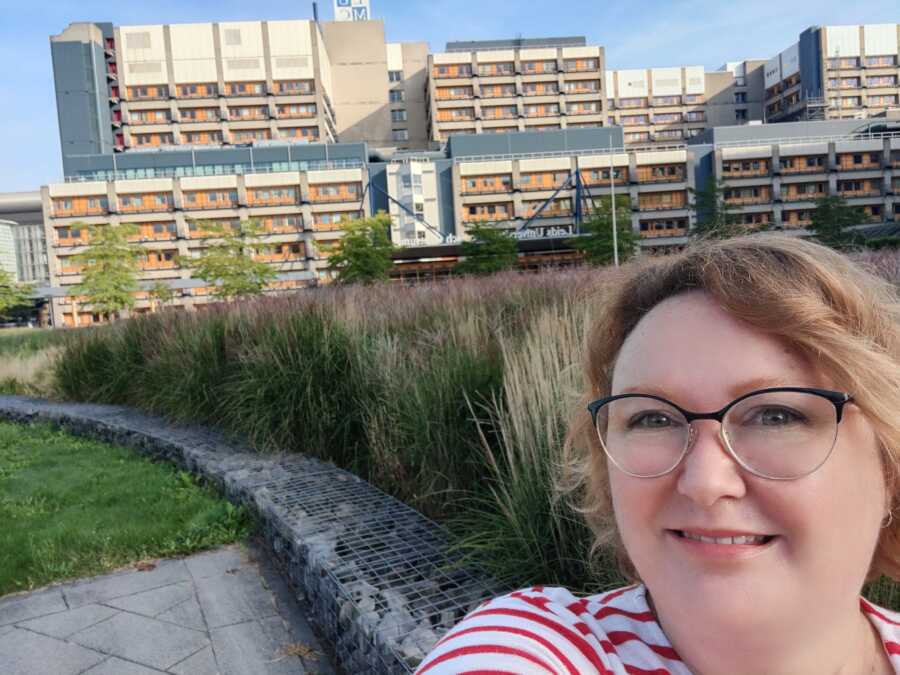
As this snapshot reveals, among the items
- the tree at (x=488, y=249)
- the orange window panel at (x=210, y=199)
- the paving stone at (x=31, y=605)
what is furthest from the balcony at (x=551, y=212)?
the paving stone at (x=31, y=605)

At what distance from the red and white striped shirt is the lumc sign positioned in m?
94.0

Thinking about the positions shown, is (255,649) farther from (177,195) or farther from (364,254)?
(177,195)

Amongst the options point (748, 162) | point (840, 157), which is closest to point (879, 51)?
point (840, 157)

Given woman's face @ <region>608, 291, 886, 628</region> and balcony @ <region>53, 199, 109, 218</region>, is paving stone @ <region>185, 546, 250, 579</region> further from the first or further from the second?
balcony @ <region>53, 199, 109, 218</region>

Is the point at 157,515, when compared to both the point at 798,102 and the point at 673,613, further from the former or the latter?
the point at 798,102

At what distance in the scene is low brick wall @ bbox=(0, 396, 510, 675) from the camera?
183cm

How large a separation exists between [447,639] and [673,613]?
Result: 0.25 meters

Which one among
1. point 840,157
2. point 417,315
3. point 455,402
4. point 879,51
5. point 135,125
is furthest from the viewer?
point 879,51

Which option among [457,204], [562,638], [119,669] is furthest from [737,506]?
[457,204]

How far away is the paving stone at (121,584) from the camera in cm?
278

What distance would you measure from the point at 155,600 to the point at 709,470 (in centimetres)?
278

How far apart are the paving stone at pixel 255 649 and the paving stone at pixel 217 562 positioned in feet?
1.84

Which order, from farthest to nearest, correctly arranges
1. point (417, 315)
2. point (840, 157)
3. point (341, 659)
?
point (840, 157)
point (417, 315)
point (341, 659)

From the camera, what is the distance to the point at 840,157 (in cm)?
5453
